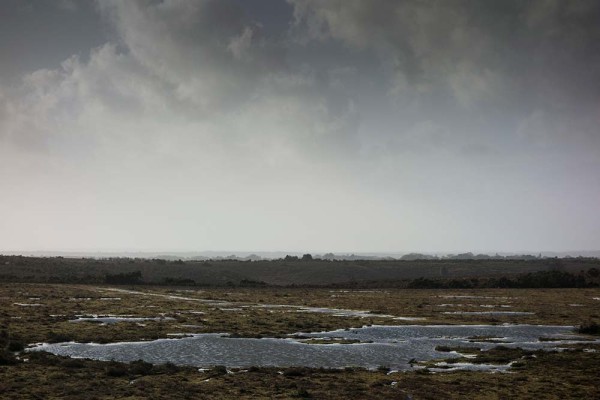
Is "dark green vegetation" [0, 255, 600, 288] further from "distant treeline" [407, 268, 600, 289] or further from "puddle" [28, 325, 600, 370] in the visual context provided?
"puddle" [28, 325, 600, 370]

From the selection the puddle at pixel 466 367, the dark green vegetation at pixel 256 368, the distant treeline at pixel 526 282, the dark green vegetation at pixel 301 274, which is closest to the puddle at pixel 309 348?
the puddle at pixel 466 367

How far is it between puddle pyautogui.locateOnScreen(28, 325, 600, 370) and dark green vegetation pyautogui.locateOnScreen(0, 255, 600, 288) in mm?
66487

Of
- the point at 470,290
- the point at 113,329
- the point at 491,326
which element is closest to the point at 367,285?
the point at 470,290

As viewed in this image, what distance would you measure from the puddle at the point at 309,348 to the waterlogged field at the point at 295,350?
0.34 feet

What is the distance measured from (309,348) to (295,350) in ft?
4.70

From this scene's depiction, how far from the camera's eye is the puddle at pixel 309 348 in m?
34.1

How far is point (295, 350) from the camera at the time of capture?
126 ft

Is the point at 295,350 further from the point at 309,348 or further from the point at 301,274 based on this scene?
the point at 301,274

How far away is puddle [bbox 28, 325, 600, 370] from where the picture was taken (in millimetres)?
34062

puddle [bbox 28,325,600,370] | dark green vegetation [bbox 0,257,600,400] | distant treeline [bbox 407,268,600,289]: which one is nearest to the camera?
dark green vegetation [bbox 0,257,600,400]

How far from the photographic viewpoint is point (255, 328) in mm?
48812

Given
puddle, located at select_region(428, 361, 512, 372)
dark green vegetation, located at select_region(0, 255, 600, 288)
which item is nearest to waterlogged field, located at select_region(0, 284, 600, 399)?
puddle, located at select_region(428, 361, 512, 372)

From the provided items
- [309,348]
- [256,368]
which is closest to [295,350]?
[309,348]

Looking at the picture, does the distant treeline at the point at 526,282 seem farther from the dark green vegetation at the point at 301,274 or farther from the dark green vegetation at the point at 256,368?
the dark green vegetation at the point at 256,368
